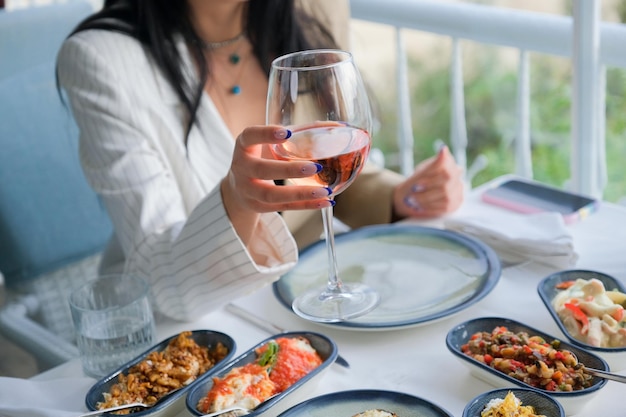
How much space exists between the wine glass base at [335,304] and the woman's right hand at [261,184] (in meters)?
0.12

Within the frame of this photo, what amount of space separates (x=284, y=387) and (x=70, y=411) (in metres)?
0.26

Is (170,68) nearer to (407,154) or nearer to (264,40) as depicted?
(264,40)

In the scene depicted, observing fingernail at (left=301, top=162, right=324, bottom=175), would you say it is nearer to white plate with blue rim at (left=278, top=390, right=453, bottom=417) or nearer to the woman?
the woman

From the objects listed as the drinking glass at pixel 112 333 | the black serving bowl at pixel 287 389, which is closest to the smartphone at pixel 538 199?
the black serving bowl at pixel 287 389

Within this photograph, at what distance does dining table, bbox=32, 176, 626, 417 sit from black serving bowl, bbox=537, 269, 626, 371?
0.09ft

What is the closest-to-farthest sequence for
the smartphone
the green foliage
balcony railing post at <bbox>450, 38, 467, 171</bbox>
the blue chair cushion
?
the smartphone, the blue chair cushion, balcony railing post at <bbox>450, 38, 467, 171</bbox>, the green foliage

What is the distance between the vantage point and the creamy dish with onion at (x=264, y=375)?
2.83 feet

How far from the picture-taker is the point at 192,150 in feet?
5.00

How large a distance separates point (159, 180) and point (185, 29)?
1.23 ft

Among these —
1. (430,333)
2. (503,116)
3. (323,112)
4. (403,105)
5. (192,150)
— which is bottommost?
(503,116)

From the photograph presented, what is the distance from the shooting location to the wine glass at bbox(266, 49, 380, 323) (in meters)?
0.84

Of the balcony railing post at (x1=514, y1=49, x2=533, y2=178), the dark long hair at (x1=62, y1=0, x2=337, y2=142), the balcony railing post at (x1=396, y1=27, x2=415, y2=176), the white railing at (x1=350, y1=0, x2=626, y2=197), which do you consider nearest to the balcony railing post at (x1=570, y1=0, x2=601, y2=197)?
the white railing at (x1=350, y1=0, x2=626, y2=197)

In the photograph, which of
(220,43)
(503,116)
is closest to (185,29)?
(220,43)

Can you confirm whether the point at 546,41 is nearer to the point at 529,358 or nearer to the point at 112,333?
the point at 529,358
